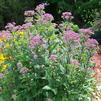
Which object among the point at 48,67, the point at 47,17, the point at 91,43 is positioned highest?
the point at 47,17

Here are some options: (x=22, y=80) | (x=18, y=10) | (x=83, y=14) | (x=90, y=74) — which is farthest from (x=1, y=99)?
(x=83, y=14)

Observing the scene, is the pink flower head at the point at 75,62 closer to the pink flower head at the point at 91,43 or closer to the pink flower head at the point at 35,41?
the pink flower head at the point at 91,43

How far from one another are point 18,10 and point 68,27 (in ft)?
22.8

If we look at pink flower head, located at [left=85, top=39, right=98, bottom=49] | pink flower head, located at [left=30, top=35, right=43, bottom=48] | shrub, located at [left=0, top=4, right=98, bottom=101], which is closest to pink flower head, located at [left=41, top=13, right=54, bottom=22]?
shrub, located at [left=0, top=4, right=98, bottom=101]

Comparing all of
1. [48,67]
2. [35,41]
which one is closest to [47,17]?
[35,41]

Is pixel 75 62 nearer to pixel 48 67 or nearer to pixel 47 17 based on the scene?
pixel 48 67

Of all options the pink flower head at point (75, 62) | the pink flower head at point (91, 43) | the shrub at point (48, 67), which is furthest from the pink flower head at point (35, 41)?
the pink flower head at point (91, 43)

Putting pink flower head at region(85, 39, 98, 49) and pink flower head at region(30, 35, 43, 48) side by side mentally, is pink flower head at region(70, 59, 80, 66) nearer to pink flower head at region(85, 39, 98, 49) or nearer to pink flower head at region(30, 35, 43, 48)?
pink flower head at region(85, 39, 98, 49)

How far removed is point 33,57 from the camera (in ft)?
14.8

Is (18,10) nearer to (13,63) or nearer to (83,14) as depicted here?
(83,14)

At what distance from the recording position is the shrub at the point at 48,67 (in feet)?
14.6

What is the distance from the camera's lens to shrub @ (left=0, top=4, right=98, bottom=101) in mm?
4461

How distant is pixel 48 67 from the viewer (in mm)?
4473

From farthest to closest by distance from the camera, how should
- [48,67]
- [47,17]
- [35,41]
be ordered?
[47,17] < [48,67] < [35,41]
